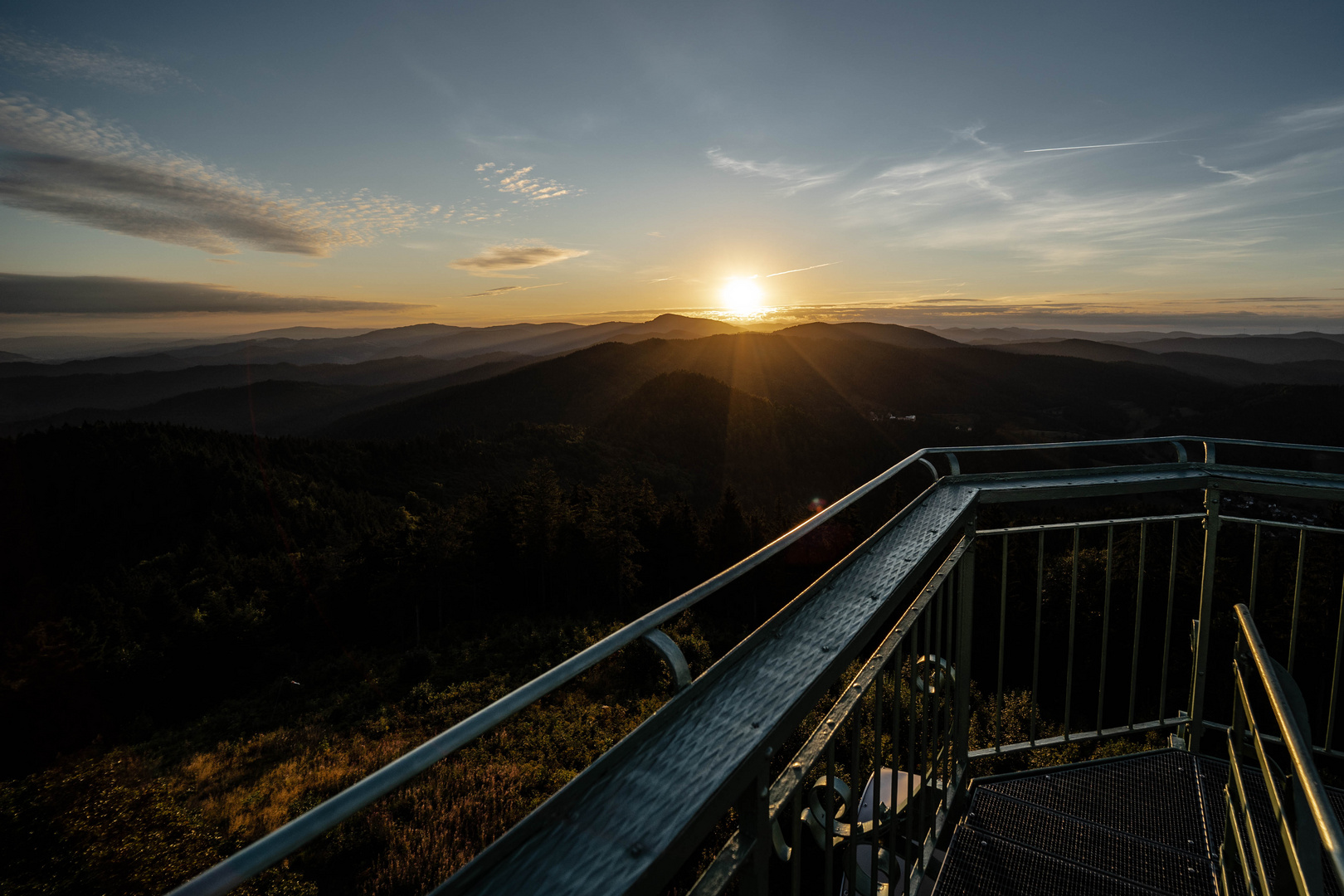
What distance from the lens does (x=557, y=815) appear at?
0.92 m

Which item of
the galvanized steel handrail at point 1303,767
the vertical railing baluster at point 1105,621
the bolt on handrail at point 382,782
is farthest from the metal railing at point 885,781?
the galvanized steel handrail at point 1303,767

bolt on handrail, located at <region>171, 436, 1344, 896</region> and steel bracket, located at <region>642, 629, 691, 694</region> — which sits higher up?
bolt on handrail, located at <region>171, 436, 1344, 896</region>

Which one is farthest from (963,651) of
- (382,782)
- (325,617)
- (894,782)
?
(325,617)

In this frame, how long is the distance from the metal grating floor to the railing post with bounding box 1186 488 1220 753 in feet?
0.74

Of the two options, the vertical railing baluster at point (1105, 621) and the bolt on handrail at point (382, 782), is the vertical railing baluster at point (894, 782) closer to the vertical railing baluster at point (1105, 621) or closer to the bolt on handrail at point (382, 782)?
the bolt on handrail at point (382, 782)

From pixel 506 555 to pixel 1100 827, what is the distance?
32.9m

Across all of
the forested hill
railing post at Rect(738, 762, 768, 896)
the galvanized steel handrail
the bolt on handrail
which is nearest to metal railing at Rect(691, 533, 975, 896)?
railing post at Rect(738, 762, 768, 896)

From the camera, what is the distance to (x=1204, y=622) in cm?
321

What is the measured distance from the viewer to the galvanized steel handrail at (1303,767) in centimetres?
84

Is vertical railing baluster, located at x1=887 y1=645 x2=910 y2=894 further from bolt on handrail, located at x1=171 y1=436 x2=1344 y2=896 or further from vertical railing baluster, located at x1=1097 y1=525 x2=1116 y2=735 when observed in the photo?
vertical railing baluster, located at x1=1097 y1=525 x2=1116 y2=735

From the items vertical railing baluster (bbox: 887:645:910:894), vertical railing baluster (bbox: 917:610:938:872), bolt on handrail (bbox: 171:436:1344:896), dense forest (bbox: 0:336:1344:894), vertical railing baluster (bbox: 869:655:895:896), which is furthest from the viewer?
dense forest (bbox: 0:336:1344:894)

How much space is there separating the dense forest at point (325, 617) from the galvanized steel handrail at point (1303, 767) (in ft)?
27.2

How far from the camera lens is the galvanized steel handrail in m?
0.84

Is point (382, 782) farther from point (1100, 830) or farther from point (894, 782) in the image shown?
point (1100, 830)
